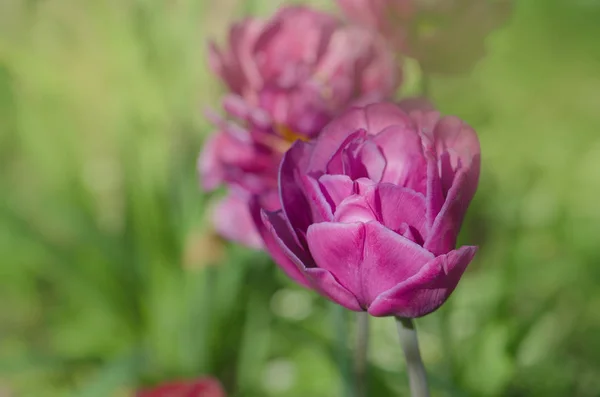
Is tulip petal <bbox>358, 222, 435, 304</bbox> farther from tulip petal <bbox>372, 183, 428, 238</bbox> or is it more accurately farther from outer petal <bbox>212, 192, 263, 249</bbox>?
outer petal <bbox>212, 192, 263, 249</bbox>

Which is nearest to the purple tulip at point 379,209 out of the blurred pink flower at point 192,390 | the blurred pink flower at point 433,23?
the blurred pink flower at point 433,23

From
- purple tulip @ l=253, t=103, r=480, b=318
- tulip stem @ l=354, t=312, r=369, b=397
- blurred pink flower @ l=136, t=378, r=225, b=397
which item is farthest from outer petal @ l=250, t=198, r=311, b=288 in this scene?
blurred pink flower @ l=136, t=378, r=225, b=397

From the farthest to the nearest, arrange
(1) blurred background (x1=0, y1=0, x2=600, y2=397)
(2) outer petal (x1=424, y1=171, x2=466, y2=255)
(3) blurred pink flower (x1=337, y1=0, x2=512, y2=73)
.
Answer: (1) blurred background (x1=0, y1=0, x2=600, y2=397) → (3) blurred pink flower (x1=337, y1=0, x2=512, y2=73) → (2) outer petal (x1=424, y1=171, x2=466, y2=255)

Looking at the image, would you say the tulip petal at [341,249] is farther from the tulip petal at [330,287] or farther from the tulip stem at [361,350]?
the tulip stem at [361,350]

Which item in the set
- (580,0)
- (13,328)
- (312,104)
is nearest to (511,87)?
(580,0)

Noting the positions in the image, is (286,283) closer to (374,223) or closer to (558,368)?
(558,368)

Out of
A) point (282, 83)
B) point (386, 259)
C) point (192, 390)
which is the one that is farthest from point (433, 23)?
point (192, 390)

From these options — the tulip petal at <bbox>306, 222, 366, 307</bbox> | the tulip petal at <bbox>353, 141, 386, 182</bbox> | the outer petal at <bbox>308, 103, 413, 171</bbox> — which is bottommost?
the tulip petal at <bbox>306, 222, 366, 307</bbox>

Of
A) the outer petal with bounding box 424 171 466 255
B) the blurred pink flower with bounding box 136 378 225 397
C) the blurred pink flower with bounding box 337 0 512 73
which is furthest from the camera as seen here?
the blurred pink flower with bounding box 136 378 225 397
